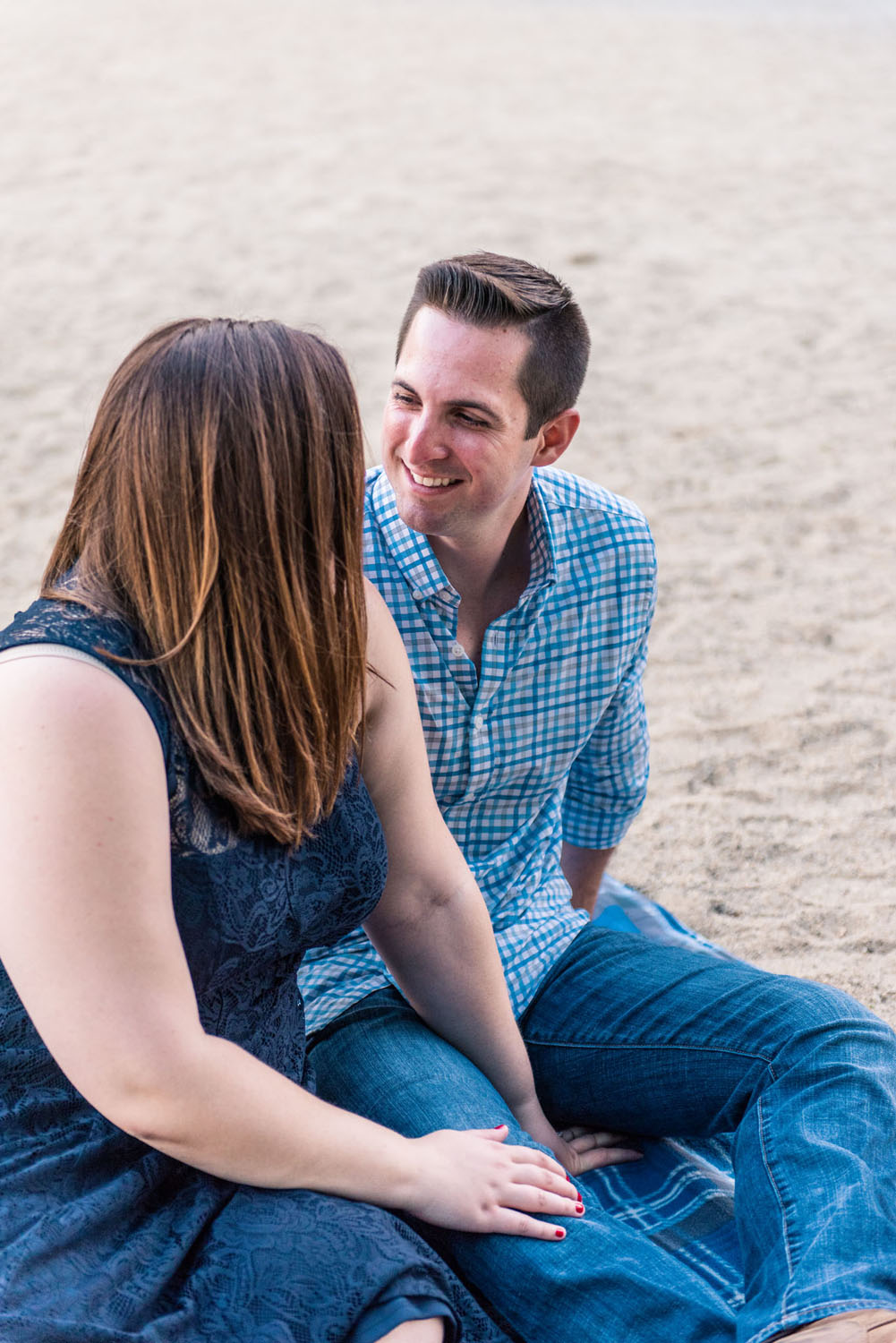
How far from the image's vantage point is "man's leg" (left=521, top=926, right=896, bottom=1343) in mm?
1720

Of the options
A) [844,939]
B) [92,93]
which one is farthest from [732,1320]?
[92,93]

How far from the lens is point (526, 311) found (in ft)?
7.89

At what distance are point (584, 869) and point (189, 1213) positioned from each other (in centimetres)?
146

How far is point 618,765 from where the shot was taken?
2.71m

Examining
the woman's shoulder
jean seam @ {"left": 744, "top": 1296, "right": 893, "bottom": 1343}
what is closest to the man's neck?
the woman's shoulder

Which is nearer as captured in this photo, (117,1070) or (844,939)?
(117,1070)

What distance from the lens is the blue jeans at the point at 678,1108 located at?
5.66 feet

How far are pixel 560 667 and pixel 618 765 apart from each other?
41 centimetres

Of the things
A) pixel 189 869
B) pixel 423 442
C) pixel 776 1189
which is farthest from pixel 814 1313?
pixel 423 442

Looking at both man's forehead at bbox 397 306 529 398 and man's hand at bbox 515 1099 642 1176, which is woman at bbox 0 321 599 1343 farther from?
man's forehead at bbox 397 306 529 398

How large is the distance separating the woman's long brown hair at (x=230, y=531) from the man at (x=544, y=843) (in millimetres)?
669

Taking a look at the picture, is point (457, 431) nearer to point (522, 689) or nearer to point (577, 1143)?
point (522, 689)

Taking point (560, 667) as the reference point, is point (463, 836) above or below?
below

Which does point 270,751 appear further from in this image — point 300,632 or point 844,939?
point 844,939
